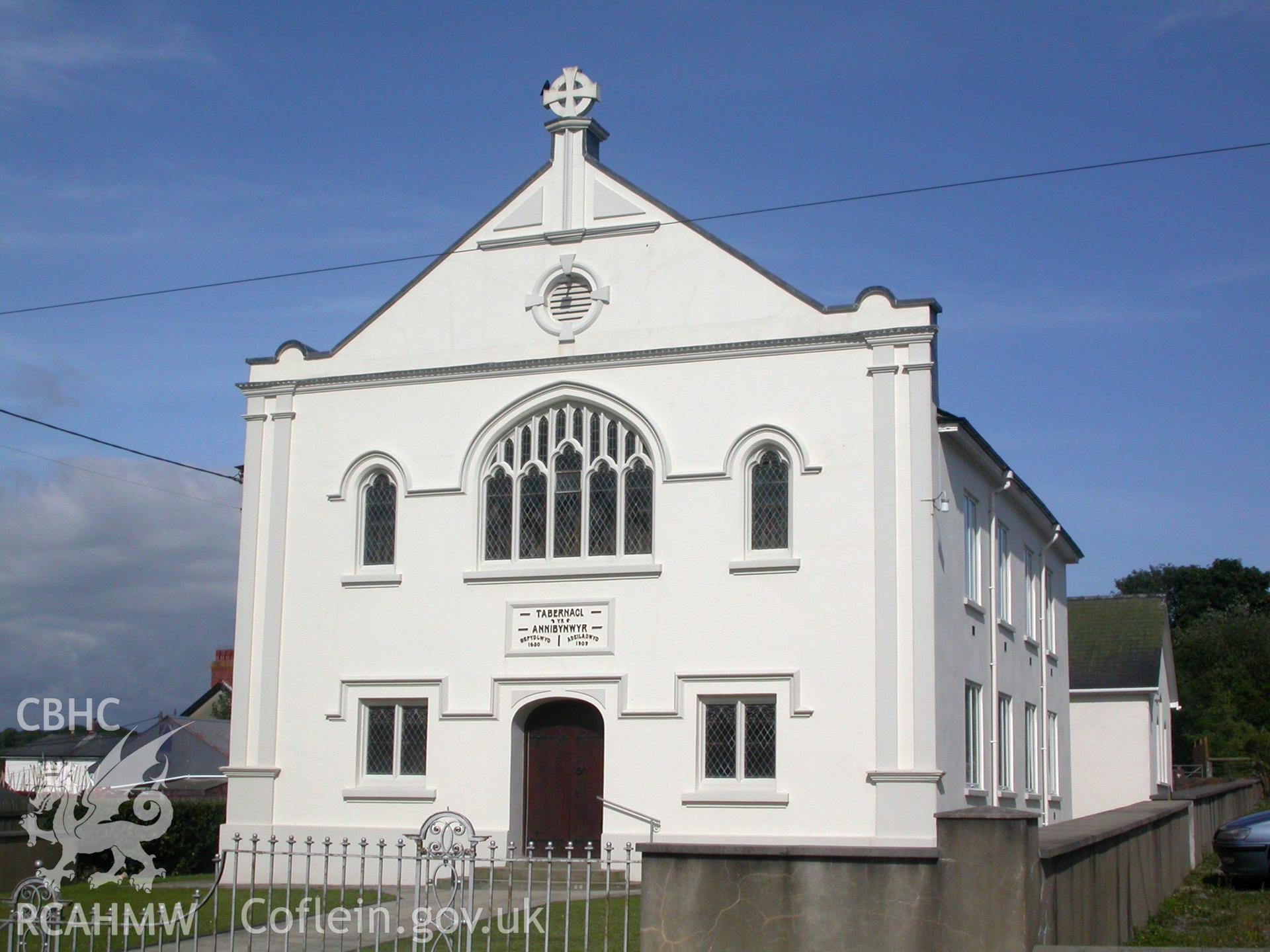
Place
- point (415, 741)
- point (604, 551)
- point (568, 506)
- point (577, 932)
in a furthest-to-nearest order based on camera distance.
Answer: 1. point (415, 741)
2. point (568, 506)
3. point (604, 551)
4. point (577, 932)

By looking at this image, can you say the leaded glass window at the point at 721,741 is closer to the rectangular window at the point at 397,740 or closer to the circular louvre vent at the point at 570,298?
the rectangular window at the point at 397,740

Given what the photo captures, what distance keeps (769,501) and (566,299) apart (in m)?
4.61

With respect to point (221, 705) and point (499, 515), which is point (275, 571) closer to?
point (499, 515)

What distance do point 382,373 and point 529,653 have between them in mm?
5185

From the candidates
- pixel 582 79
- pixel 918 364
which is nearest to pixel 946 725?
pixel 918 364

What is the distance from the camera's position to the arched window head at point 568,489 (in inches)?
866

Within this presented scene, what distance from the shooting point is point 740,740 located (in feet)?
67.8

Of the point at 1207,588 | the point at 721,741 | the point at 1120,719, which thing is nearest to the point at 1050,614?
the point at 1120,719

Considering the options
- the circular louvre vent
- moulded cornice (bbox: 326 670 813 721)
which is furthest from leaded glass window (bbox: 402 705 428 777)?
the circular louvre vent

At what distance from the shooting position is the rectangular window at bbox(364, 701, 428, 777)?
22.4m

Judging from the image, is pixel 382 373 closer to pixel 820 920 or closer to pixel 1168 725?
pixel 820 920

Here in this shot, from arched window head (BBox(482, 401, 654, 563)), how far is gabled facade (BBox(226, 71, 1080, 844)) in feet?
0.15

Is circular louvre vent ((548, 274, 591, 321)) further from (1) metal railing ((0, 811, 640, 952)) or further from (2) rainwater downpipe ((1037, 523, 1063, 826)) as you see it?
(2) rainwater downpipe ((1037, 523, 1063, 826))

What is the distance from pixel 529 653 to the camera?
2189cm
